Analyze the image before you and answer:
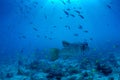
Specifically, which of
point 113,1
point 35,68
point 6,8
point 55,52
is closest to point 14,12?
point 6,8

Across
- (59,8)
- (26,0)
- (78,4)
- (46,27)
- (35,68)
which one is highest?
(46,27)

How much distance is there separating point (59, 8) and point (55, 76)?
29.1 meters

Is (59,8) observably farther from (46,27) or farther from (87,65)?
(87,65)

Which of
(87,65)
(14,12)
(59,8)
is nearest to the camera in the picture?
(87,65)

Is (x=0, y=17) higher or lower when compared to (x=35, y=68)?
higher

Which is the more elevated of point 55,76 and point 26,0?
point 26,0

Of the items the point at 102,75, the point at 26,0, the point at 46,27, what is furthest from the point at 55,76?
the point at 46,27

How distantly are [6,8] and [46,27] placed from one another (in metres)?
31.8

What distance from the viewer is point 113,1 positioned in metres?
29.6

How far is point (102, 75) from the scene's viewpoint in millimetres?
9602

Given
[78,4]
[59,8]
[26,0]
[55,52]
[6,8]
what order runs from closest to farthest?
1. [55,52]
2. [26,0]
3. [6,8]
4. [78,4]
5. [59,8]

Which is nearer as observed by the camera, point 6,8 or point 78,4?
point 6,8

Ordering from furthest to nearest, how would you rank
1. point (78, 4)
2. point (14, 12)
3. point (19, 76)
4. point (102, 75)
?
point (78, 4) → point (14, 12) → point (19, 76) → point (102, 75)

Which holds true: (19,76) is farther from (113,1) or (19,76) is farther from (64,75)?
(113,1)
